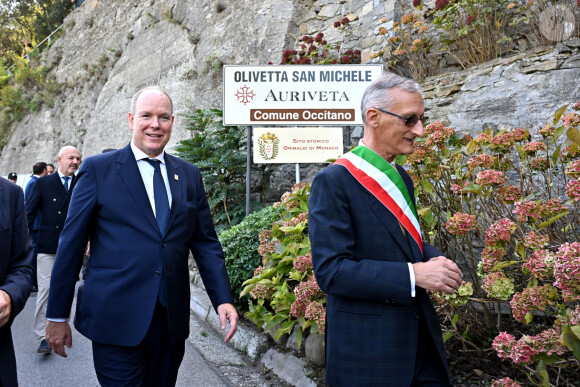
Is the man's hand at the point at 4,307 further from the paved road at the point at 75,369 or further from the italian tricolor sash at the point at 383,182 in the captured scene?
the paved road at the point at 75,369

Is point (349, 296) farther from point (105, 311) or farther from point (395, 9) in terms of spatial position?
point (395, 9)

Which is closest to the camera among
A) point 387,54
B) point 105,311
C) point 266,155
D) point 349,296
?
point 349,296

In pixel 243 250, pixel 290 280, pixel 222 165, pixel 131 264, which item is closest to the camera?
pixel 131 264

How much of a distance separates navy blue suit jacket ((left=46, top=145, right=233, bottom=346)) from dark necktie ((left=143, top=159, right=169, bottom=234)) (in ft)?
0.11

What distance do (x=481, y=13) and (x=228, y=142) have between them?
4.42 metres

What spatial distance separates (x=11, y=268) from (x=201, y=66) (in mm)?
12299

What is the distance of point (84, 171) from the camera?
7.76 feet

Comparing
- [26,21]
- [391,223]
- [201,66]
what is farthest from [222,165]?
[26,21]

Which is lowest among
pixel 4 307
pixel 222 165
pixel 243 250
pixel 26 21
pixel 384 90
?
pixel 243 250

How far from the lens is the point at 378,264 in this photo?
1751 mm

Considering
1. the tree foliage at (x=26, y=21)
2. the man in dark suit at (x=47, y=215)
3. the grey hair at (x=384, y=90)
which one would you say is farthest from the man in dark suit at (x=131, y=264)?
the tree foliage at (x=26, y=21)

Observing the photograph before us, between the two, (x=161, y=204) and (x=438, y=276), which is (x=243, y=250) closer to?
(x=161, y=204)

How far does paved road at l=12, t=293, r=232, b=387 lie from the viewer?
397cm

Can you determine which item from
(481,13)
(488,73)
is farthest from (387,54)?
(488,73)
